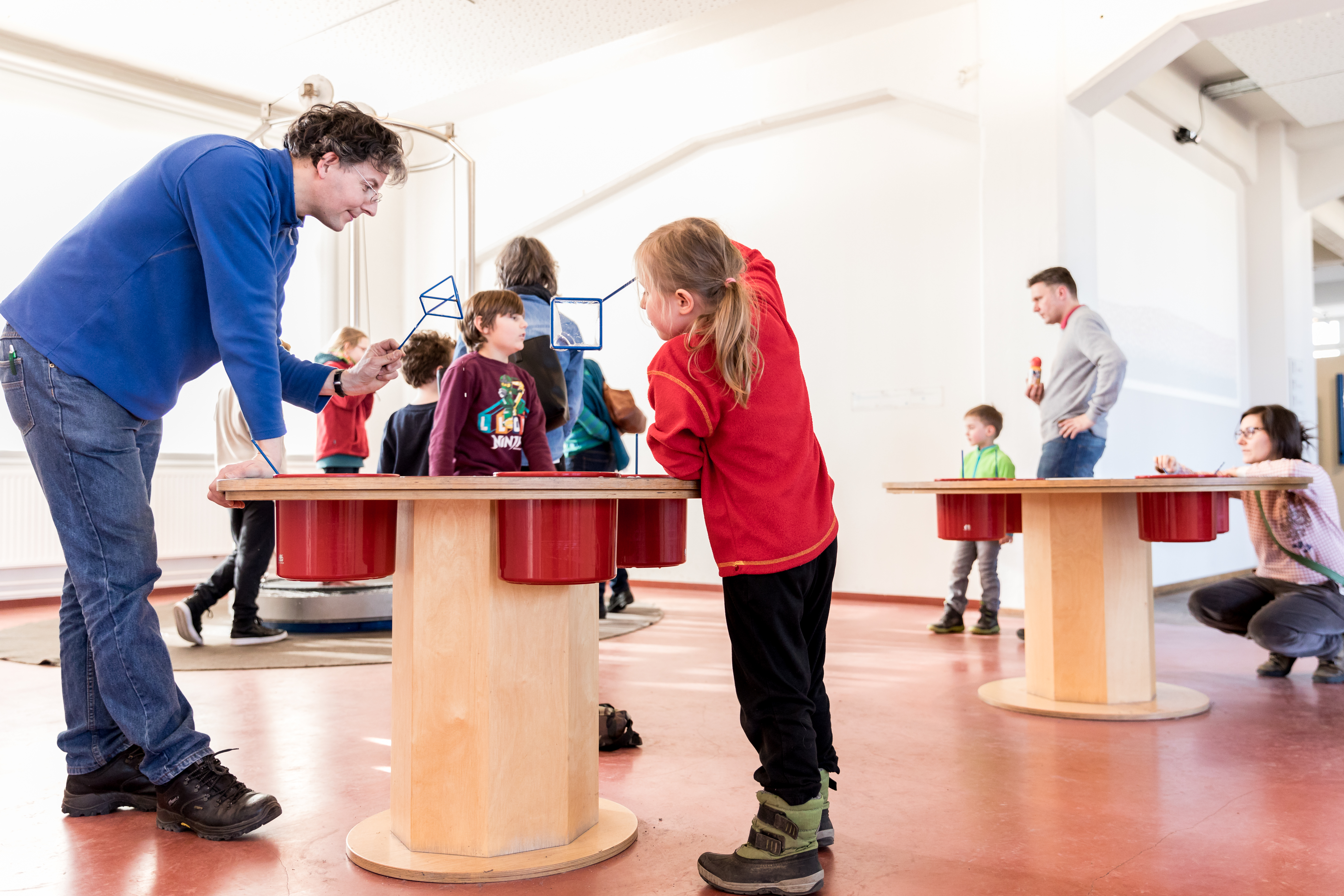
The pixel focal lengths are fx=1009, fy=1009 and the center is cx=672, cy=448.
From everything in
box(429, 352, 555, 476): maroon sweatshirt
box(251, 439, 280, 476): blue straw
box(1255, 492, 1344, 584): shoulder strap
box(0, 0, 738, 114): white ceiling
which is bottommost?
box(1255, 492, 1344, 584): shoulder strap

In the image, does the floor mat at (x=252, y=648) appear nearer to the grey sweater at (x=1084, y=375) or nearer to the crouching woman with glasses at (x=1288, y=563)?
the grey sweater at (x=1084, y=375)

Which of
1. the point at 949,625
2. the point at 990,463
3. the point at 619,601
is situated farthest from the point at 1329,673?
the point at 619,601

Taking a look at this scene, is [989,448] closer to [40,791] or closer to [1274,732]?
[1274,732]

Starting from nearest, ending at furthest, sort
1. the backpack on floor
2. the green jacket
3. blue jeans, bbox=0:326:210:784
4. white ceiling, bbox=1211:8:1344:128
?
blue jeans, bbox=0:326:210:784
the backpack on floor
the green jacket
white ceiling, bbox=1211:8:1344:128

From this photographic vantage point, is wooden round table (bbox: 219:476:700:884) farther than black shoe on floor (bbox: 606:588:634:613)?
No

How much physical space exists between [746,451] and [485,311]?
1.40 meters

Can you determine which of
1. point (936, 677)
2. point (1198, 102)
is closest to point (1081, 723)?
point (936, 677)

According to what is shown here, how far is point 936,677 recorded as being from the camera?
10.9ft

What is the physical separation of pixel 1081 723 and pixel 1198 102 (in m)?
5.77

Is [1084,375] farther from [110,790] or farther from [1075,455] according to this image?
[110,790]

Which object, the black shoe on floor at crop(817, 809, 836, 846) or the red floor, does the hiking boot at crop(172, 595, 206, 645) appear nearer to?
the red floor

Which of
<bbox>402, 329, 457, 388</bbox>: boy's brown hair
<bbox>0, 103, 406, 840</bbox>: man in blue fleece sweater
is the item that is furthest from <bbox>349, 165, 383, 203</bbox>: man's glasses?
<bbox>402, 329, 457, 388</bbox>: boy's brown hair

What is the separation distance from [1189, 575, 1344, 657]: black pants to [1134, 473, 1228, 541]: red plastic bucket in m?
0.65

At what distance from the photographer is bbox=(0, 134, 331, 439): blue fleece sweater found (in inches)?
65.3
